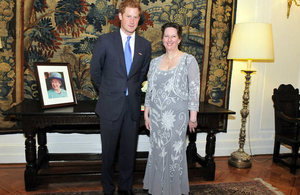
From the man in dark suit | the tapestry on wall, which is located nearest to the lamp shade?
the tapestry on wall

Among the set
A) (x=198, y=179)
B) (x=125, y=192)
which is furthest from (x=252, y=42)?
(x=125, y=192)

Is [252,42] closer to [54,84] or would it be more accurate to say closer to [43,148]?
[54,84]

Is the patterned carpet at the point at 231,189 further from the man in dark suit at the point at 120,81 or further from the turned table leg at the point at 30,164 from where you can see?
the man in dark suit at the point at 120,81

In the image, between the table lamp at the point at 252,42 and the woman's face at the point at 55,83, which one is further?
the table lamp at the point at 252,42

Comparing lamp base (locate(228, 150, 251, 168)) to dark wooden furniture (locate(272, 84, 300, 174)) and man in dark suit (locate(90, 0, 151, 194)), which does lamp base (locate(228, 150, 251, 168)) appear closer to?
dark wooden furniture (locate(272, 84, 300, 174))

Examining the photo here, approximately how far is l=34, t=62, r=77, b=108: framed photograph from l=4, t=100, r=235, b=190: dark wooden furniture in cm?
10

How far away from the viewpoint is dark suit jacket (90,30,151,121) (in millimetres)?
2225

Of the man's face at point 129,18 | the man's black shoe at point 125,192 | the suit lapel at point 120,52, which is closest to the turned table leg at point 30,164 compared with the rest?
the man's black shoe at point 125,192

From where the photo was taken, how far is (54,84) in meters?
2.73

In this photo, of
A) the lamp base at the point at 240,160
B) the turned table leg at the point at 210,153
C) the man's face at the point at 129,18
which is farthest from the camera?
the lamp base at the point at 240,160

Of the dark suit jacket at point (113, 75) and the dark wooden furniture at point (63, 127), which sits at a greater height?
the dark suit jacket at point (113, 75)

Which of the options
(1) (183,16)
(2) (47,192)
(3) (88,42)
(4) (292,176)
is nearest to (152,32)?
(1) (183,16)

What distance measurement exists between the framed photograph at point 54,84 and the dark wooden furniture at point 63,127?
0.33ft

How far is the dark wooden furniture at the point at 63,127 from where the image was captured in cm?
248
